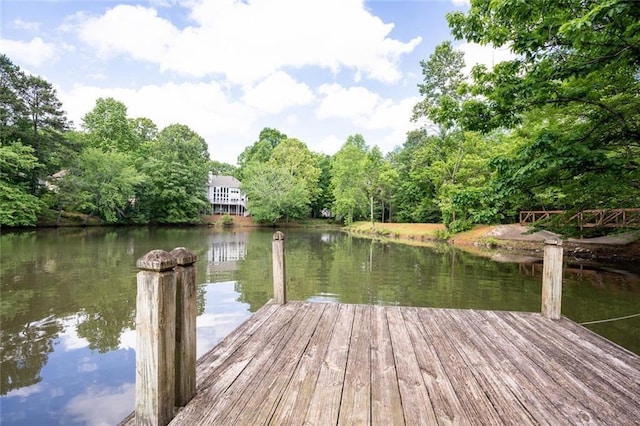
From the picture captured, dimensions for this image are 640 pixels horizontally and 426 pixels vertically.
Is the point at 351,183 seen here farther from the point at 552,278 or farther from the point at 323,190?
the point at 552,278

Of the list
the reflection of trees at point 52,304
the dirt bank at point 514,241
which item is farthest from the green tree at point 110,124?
the dirt bank at point 514,241

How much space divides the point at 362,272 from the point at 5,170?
2432cm

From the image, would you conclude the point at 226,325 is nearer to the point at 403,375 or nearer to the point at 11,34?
A: the point at 403,375

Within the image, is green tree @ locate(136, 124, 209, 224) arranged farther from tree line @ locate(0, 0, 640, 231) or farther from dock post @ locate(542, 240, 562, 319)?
dock post @ locate(542, 240, 562, 319)

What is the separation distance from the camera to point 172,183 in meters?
31.3

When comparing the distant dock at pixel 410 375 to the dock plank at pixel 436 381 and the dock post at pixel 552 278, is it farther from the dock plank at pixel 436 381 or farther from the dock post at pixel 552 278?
the dock post at pixel 552 278

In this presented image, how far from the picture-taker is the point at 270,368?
209 cm

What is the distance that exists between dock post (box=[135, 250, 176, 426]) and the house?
4456 cm

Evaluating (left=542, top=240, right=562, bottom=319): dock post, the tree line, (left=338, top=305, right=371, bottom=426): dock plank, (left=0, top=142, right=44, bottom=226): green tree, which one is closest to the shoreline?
(left=542, top=240, right=562, bottom=319): dock post

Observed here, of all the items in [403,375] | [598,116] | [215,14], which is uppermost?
[215,14]

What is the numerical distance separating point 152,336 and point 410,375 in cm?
162

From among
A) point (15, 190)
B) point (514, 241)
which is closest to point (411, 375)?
point (514, 241)

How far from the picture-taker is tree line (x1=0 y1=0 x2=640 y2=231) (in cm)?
480

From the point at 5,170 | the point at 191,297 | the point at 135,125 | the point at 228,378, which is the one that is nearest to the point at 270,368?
the point at 228,378
